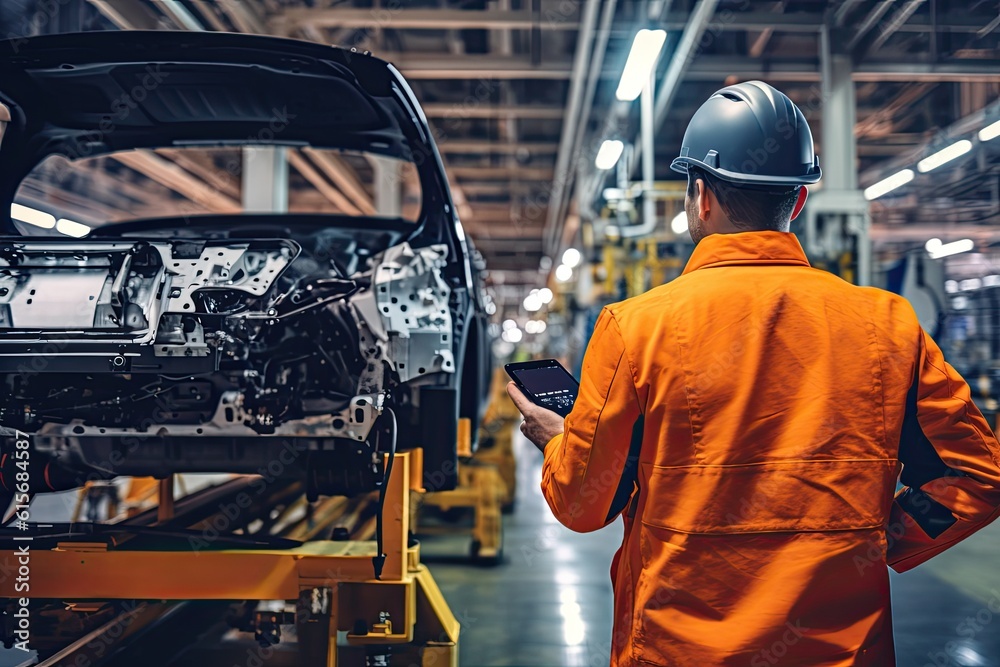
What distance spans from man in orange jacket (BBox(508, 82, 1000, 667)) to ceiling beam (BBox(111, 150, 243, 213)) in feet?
28.9

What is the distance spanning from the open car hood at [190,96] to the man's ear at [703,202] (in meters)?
1.39

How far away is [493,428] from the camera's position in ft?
18.4

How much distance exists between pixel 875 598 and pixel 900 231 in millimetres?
15175

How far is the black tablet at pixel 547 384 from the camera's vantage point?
1.43 m

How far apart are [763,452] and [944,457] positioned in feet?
Answer: 1.07

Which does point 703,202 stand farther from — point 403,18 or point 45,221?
point 45,221

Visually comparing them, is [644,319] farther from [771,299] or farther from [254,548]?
[254,548]

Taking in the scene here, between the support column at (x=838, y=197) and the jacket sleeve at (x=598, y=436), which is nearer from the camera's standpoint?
the jacket sleeve at (x=598, y=436)

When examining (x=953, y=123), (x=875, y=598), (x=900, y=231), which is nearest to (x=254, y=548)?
(x=875, y=598)

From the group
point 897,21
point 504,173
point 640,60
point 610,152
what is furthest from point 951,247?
point 640,60

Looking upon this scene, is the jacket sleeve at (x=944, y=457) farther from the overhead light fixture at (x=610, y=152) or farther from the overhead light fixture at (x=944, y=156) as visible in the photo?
the overhead light fixture at (x=944, y=156)

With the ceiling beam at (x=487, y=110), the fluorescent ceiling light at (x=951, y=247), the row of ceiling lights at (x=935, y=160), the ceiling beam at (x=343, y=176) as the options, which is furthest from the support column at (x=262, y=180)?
the fluorescent ceiling light at (x=951, y=247)

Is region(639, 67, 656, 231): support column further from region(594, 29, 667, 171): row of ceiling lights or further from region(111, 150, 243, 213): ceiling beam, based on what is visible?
region(111, 150, 243, 213): ceiling beam

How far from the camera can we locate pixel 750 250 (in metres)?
1.19
